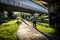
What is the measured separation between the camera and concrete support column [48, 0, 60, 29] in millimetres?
22819

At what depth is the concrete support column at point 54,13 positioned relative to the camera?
74.9 ft

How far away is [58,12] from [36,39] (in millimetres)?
9160

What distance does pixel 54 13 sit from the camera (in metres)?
23.3

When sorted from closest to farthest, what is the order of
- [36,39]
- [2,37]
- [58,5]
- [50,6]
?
[36,39] → [2,37] → [58,5] → [50,6]

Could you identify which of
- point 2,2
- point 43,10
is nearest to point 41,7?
point 43,10

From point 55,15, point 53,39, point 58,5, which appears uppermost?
point 58,5

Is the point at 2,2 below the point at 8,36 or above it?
above

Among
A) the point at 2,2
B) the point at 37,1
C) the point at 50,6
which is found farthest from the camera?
the point at 37,1

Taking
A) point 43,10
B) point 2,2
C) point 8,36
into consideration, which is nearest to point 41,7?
point 43,10

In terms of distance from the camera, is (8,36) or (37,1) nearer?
(8,36)

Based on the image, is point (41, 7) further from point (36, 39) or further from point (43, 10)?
point (36, 39)

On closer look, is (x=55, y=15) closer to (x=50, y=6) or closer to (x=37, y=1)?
(x=50, y=6)

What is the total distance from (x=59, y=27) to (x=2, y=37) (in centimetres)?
957

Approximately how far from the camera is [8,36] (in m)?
16.3
